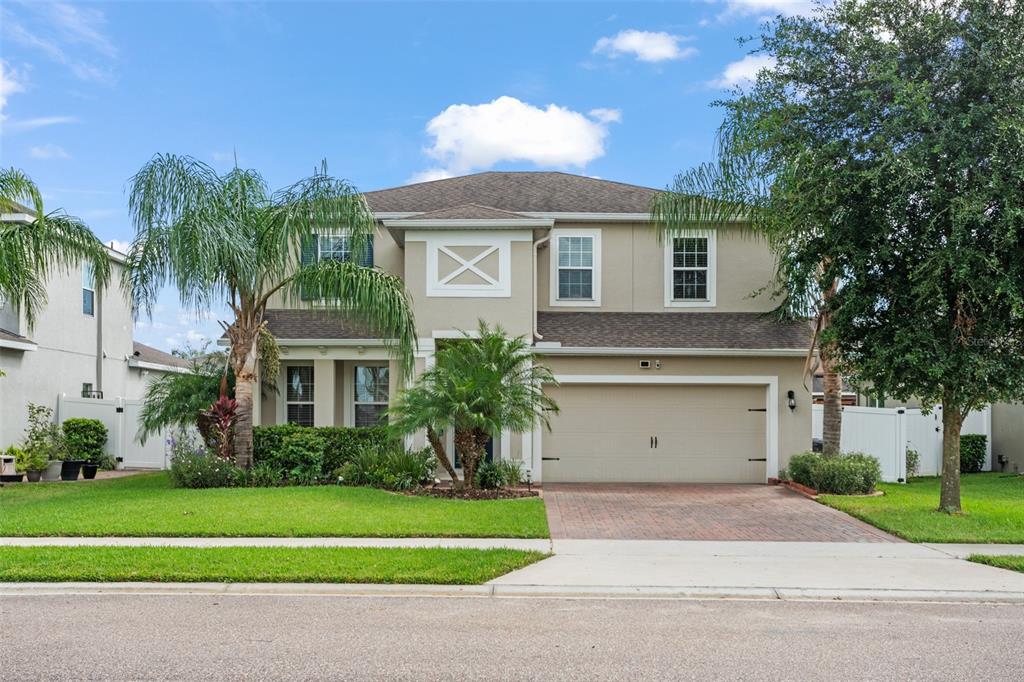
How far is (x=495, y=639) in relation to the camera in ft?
22.5

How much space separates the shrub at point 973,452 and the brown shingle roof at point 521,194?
1070 centimetres

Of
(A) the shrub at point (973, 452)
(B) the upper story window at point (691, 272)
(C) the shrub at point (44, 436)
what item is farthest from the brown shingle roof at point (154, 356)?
(A) the shrub at point (973, 452)

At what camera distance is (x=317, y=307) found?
16.3 metres

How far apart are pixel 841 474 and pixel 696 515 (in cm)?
408

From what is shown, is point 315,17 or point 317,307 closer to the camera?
point 315,17

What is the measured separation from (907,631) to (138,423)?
18.8 m

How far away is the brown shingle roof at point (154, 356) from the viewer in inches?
1080

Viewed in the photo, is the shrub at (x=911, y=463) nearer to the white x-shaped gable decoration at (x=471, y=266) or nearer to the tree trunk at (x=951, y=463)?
the tree trunk at (x=951, y=463)

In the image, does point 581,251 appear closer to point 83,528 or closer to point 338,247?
point 338,247

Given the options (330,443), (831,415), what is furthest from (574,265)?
(330,443)

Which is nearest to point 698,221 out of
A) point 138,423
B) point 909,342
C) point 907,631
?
point 909,342

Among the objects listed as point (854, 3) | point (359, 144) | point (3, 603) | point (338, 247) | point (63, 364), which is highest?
point (854, 3)

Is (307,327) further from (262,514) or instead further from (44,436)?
(262,514)

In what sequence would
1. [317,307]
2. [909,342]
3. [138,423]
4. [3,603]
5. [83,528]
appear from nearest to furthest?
[3,603]
[83,528]
[909,342]
[317,307]
[138,423]
